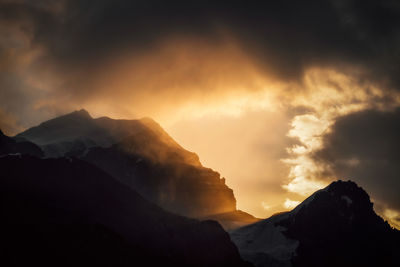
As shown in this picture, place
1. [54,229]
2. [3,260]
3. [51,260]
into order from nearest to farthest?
[3,260] < [51,260] < [54,229]

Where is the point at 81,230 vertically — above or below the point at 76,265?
above

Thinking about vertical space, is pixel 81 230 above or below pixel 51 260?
above

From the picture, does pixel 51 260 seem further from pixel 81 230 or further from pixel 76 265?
pixel 81 230

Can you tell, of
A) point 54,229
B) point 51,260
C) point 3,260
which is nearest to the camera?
point 3,260

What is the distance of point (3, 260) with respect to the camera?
161 m

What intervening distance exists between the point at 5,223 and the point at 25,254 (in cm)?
1956

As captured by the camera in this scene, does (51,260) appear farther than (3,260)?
Yes

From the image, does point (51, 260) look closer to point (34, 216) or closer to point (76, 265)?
point (76, 265)

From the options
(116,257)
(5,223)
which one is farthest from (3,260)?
(116,257)

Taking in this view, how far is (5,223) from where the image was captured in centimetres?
18062

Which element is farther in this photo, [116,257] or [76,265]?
[116,257]

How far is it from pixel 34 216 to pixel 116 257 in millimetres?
39771

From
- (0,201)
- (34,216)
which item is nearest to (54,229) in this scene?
(34,216)

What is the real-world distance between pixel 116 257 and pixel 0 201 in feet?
181
